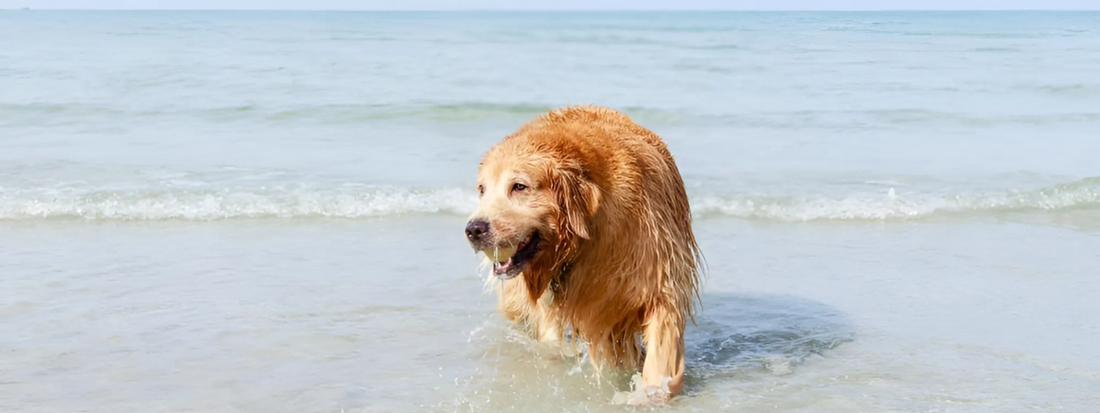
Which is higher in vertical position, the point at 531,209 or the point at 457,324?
the point at 531,209

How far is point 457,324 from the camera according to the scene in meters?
6.20

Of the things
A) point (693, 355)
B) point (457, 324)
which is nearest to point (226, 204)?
point (457, 324)

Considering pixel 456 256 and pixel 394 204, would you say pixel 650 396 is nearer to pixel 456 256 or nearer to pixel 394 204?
pixel 456 256

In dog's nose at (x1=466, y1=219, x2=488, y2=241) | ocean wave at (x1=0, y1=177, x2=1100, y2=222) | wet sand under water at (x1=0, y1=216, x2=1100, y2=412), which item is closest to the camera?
dog's nose at (x1=466, y1=219, x2=488, y2=241)

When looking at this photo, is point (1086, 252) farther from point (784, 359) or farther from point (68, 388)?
point (68, 388)

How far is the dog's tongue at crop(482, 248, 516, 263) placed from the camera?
4312 mm

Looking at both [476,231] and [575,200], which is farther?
[575,200]

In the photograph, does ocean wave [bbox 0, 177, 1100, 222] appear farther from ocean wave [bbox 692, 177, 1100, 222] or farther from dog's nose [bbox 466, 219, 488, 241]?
dog's nose [bbox 466, 219, 488, 241]

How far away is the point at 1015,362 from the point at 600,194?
2402 mm

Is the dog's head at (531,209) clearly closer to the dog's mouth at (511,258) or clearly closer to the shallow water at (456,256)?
the dog's mouth at (511,258)

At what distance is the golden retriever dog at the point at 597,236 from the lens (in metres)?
4.41

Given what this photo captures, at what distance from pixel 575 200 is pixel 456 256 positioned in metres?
3.35

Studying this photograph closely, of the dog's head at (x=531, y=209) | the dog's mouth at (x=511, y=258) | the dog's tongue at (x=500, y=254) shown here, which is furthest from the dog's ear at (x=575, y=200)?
the dog's tongue at (x=500, y=254)

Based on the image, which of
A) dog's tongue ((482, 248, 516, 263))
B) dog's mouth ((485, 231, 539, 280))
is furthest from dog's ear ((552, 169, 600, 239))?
dog's tongue ((482, 248, 516, 263))
